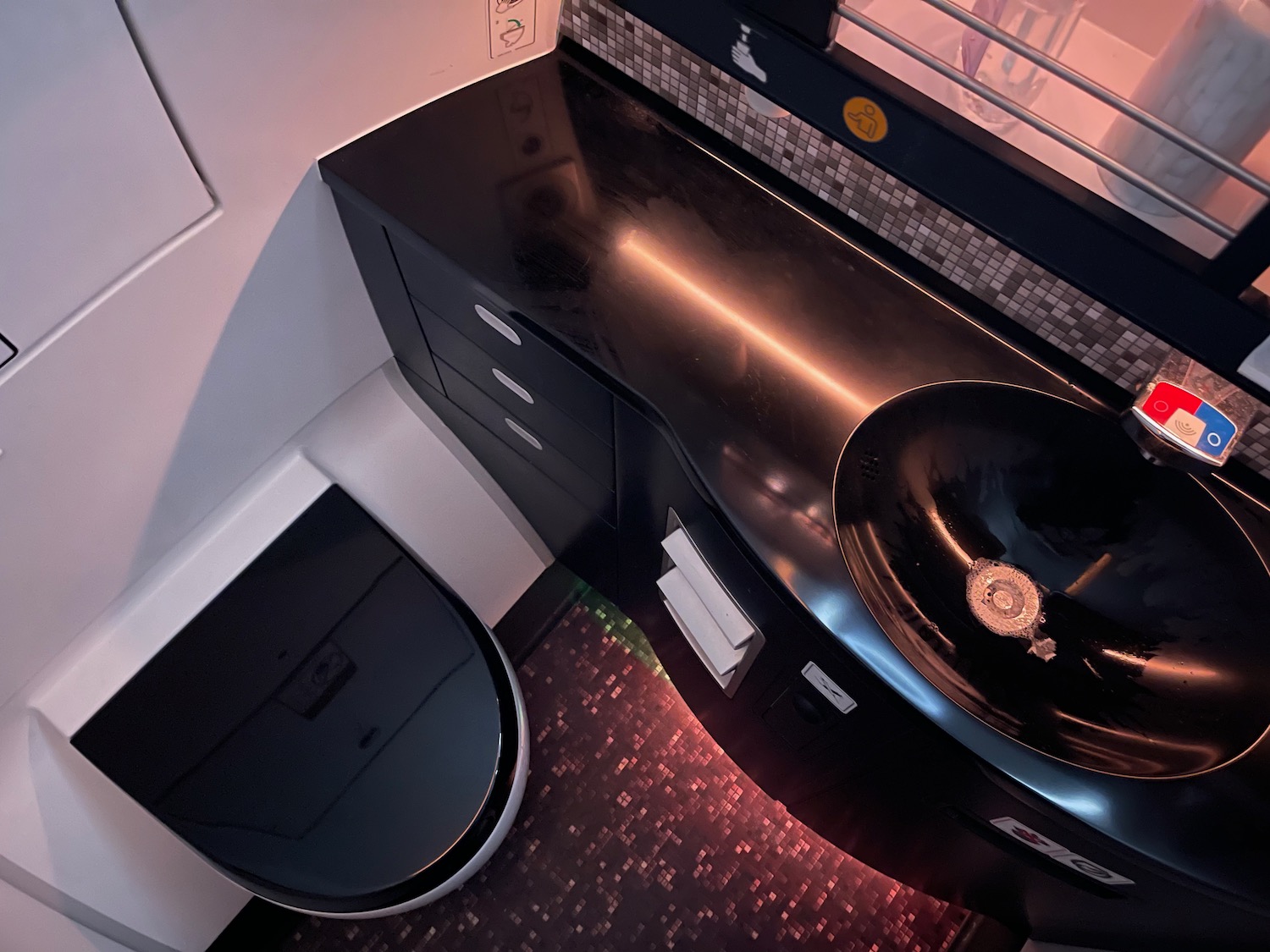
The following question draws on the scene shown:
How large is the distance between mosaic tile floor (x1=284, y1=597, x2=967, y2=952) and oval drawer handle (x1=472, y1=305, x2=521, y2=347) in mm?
814

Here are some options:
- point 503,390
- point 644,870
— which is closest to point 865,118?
point 503,390

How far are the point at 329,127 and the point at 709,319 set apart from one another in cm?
54

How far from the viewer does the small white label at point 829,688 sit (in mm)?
957

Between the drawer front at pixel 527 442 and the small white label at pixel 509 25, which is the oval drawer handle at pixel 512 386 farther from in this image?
the small white label at pixel 509 25

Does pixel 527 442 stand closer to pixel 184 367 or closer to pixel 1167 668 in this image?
pixel 184 367

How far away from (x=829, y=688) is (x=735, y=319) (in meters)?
0.45

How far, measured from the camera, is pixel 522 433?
4.38 feet

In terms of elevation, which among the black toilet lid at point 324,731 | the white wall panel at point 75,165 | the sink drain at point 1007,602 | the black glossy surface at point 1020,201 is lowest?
the black toilet lid at point 324,731

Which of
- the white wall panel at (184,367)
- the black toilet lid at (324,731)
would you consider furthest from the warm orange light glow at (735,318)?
the black toilet lid at (324,731)

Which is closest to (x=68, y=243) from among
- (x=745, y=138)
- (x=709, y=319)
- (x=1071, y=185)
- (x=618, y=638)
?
(x=709, y=319)

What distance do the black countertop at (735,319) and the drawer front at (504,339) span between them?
1.6 inches

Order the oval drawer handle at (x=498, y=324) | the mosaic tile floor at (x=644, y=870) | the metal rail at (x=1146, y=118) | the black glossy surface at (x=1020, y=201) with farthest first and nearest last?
the mosaic tile floor at (x=644, y=870)
the oval drawer handle at (x=498, y=324)
the black glossy surface at (x=1020, y=201)
the metal rail at (x=1146, y=118)

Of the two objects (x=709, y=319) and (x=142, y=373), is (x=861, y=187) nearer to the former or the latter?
(x=709, y=319)

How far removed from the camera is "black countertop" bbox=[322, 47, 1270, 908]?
791 millimetres
